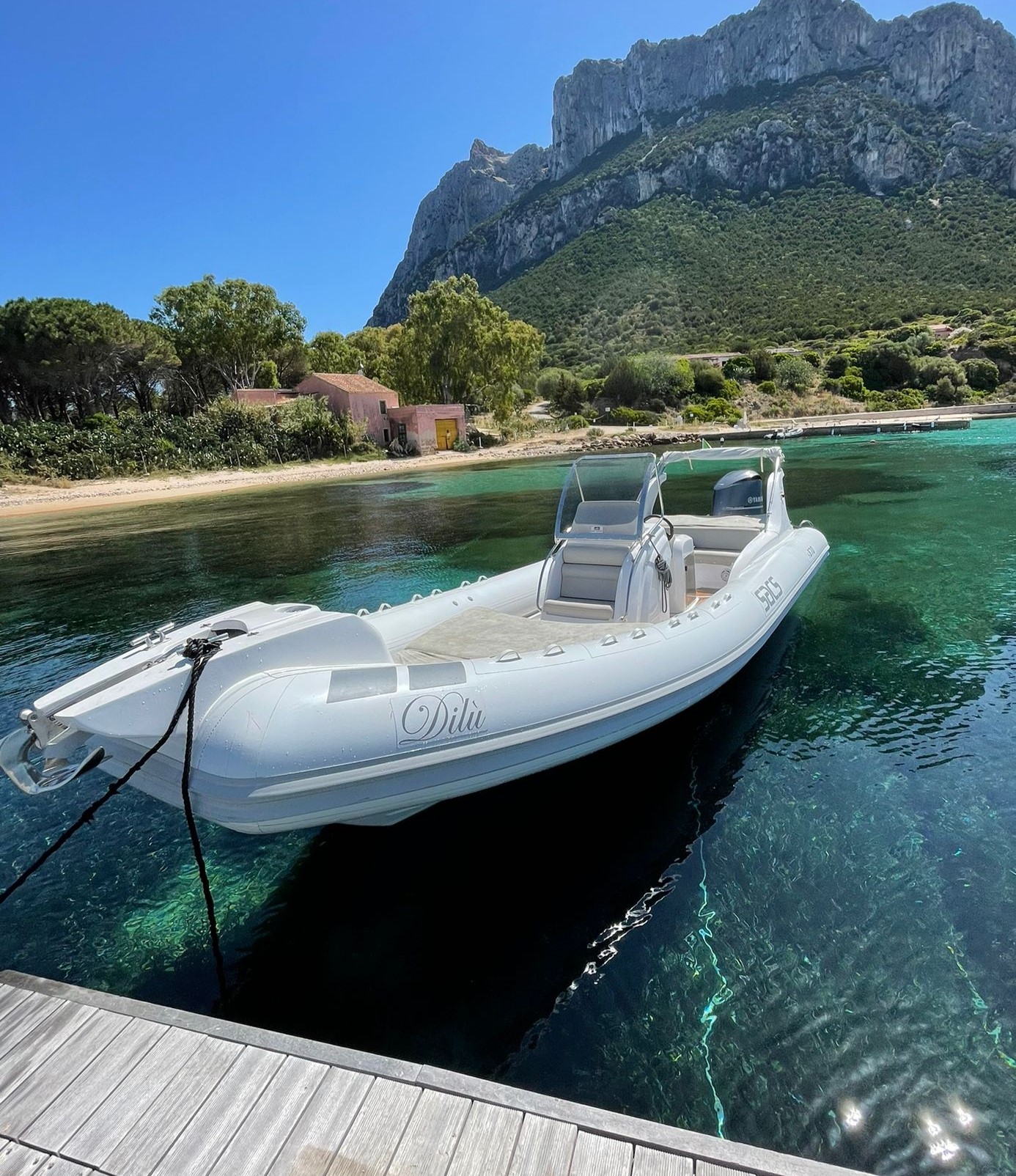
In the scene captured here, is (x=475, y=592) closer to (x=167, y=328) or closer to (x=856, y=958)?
(x=856, y=958)

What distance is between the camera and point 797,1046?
8.59 feet

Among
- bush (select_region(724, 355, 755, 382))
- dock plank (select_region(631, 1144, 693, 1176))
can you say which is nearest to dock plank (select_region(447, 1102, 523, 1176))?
dock plank (select_region(631, 1144, 693, 1176))

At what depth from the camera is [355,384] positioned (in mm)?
38719

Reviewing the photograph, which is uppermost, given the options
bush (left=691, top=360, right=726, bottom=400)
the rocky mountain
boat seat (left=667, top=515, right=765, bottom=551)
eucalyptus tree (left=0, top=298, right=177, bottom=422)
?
the rocky mountain

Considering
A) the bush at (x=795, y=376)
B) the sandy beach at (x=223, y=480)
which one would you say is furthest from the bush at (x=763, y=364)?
the sandy beach at (x=223, y=480)

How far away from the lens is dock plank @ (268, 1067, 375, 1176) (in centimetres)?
181

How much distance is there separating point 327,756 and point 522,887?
1441 mm

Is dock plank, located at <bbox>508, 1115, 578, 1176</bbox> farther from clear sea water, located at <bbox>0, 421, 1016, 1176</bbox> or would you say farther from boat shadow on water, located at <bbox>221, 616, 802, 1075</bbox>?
boat shadow on water, located at <bbox>221, 616, 802, 1075</bbox>

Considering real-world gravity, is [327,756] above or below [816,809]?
above

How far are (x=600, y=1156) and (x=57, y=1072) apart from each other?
180cm

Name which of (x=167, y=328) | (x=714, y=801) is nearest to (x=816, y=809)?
(x=714, y=801)

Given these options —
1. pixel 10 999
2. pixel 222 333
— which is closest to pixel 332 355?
pixel 222 333

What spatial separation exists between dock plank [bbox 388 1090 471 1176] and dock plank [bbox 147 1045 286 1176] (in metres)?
0.51

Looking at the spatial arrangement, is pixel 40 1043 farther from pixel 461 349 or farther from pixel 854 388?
pixel 854 388
